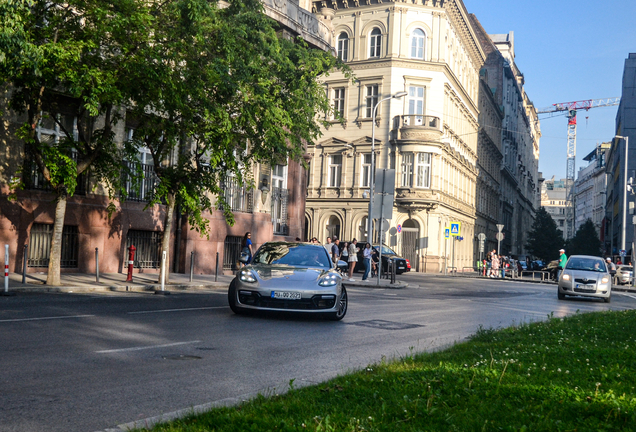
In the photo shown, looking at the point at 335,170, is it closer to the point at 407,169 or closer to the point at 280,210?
the point at 407,169

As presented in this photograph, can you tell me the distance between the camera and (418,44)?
5475 centimetres

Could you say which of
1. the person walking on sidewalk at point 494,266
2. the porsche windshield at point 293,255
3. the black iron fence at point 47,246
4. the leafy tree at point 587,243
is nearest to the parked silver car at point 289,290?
the porsche windshield at point 293,255

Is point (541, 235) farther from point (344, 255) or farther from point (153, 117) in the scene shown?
point (153, 117)

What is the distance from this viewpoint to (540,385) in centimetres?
620

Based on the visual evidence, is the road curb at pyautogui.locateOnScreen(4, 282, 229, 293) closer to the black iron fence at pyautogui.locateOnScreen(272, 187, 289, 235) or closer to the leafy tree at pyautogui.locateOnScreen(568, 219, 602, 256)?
the black iron fence at pyautogui.locateOnScreen(272, 187, 289, 235)

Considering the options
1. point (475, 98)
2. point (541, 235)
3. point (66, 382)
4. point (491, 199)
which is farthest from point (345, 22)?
point (66, 382)

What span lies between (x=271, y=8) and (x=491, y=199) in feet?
200

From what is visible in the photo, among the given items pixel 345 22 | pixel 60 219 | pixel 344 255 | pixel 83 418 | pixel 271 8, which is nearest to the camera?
pixel 83 418

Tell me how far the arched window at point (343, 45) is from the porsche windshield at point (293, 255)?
43.7 m

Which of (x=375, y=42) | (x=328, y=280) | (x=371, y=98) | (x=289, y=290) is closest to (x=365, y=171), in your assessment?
(x=371, y=98)

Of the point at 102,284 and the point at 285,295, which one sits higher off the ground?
the point at 285,295

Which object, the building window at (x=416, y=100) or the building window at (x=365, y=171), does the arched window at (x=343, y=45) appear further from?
the building window at (x=365, y=171)

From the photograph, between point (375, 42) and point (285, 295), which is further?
point (375, 42)

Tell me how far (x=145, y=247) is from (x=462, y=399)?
2218 cm
